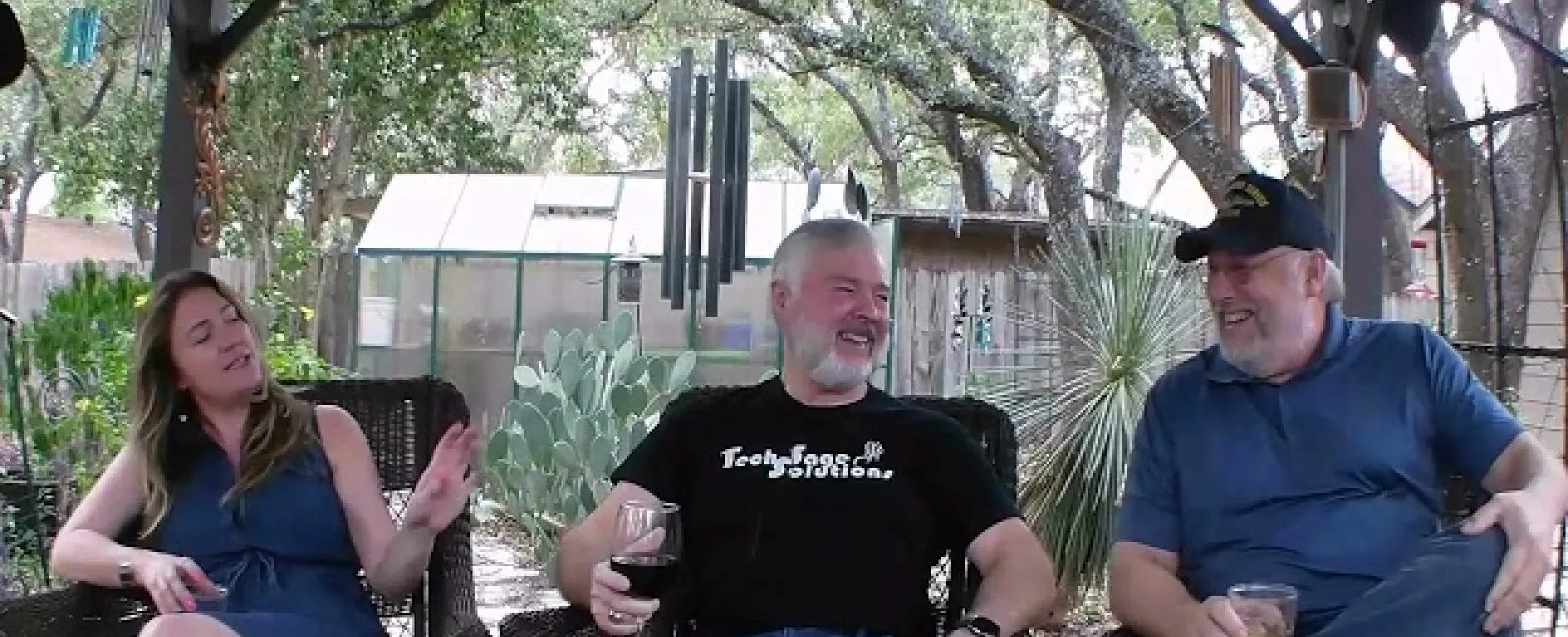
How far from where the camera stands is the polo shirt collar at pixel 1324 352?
2211 mm

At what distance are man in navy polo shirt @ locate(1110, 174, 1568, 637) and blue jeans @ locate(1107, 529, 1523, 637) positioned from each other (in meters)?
0.17

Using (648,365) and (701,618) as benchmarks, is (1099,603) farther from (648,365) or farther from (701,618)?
(701,618)

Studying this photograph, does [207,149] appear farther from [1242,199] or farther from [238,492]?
[1242,199]

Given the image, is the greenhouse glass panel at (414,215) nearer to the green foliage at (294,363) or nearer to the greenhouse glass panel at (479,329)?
the greenhouse glass panel at (479,329)

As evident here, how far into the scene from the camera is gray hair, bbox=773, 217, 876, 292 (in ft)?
7.25

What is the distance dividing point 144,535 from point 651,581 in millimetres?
1048

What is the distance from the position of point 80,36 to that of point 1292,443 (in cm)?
262

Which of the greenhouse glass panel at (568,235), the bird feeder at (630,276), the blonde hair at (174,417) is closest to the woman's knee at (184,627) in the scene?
the blonde hair at (174,417)

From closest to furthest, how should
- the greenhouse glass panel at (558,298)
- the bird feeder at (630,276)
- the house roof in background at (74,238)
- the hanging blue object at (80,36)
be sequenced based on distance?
1. the hanging blue object at (80,36)
2. the bird feeder at (630,276)
3. the greenhouse glass panel at (558,298)
4. the house roof in background at (74,238)

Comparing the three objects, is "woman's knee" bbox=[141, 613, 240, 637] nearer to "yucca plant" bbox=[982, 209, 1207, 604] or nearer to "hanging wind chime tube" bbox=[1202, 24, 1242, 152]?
"hanging wind chime tube" bbox=[1202, 24, 1242, 152]

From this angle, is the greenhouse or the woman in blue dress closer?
the woman in blue dress

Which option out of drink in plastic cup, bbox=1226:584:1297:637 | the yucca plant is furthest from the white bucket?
drink in plastic cup, bbox=1226:584:1297:637

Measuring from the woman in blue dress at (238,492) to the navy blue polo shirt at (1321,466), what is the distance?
1.07 metres

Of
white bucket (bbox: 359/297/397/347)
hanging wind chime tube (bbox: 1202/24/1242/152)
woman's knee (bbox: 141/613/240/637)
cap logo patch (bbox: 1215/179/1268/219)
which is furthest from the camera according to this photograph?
white bucket (bbox: 359/297/397/347)
